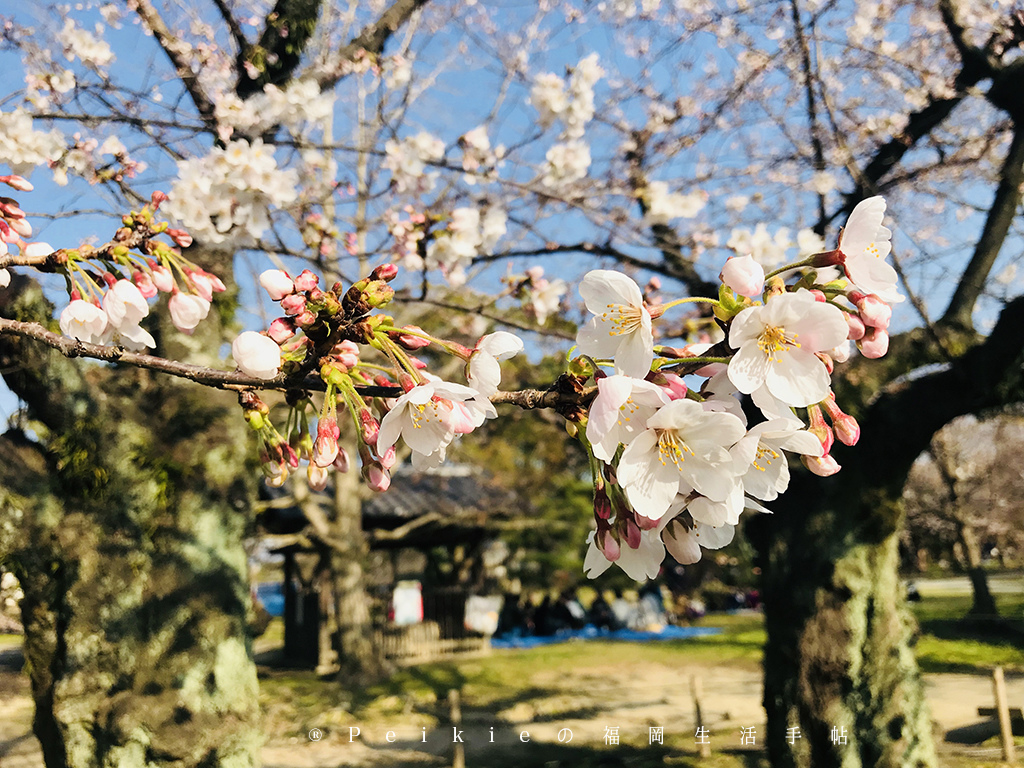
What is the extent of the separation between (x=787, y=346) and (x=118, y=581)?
2755 millimetres

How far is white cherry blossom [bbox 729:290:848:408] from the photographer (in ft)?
2.50

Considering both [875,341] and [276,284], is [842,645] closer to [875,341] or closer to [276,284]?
[875,341]

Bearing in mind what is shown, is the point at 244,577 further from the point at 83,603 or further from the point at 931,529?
the point at 931,529

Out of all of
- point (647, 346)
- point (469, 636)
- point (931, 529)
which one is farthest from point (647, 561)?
point (931, 529)

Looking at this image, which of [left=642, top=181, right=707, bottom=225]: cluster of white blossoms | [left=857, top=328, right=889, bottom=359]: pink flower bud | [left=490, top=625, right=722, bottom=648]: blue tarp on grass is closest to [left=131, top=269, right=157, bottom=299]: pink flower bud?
[left=857, top=328, right=889, bottom=359]: pink flower bud

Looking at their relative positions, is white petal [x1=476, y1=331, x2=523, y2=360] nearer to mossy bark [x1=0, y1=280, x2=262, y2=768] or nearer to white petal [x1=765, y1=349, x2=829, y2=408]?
white petal [x1=765, y1=349, x2=829, y2=408]

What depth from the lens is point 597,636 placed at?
50.1 ft

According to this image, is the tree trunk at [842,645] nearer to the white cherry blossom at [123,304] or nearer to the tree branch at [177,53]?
the white cherry blossom at [123,304]

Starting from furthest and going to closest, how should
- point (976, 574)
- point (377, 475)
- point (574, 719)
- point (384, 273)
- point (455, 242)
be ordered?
point (976, 574)
point (574, 719)
point (455, 242)
point (377, 475)
point (384, 273)

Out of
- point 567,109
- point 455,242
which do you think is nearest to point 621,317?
point 455,242

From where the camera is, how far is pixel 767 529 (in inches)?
167

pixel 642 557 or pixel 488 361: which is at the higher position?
pixel 488 361

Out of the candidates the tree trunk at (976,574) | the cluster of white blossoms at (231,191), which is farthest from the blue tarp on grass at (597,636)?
the cluster of white blossoms at (231,191)

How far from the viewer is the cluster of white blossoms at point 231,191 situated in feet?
8.30
